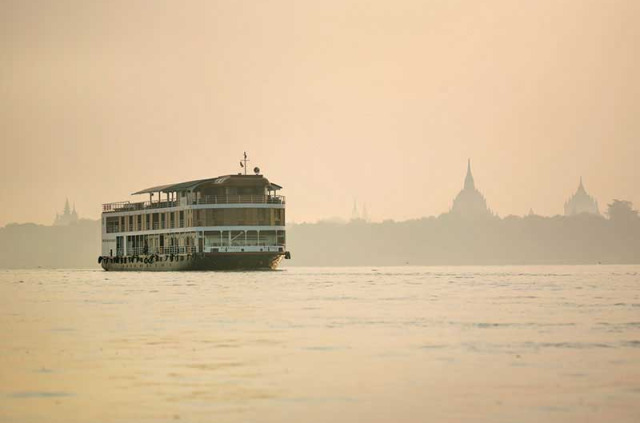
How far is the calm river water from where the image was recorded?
22438 mm

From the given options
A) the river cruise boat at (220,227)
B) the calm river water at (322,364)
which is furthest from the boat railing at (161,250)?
the calm river water at (322,364)

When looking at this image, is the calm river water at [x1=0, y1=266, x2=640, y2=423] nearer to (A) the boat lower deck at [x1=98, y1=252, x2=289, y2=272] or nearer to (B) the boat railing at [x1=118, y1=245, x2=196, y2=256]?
(A) the boat lower deck at [x1=98, y1=252, x2=289, y2=272]

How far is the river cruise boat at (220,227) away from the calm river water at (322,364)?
6441 cm

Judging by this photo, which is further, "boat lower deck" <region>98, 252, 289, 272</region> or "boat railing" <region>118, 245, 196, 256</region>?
"boat railing" <region>118, 245, 196, 256</region>

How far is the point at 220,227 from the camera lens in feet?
390

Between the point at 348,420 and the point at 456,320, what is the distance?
23.8 meters

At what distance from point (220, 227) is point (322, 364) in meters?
90.0

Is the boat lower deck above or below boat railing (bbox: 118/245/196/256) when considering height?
below

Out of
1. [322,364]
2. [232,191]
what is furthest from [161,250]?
[322,364]

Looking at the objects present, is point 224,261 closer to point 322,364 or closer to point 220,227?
point 220,227

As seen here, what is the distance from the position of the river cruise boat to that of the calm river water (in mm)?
64408

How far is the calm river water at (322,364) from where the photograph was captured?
22.4 m

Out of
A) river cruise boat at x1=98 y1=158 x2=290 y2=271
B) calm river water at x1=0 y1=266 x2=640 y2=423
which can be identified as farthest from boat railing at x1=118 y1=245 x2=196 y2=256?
calm river water at x1=0 y1=266 x2=640 y2=423

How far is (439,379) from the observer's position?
26.4 meters
